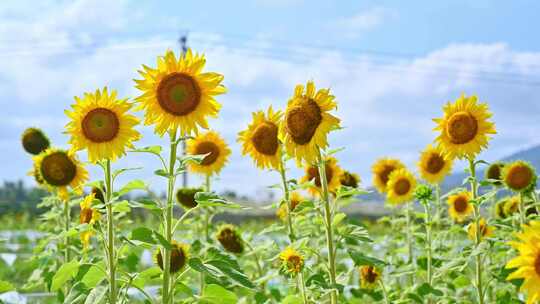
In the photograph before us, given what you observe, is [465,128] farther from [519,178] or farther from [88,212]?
[88,212]

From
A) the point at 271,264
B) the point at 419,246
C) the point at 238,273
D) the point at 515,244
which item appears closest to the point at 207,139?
the point at 271,264

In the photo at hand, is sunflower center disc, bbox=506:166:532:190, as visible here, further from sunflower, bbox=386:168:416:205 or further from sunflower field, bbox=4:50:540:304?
sunflower, bbox=386:168:416:205

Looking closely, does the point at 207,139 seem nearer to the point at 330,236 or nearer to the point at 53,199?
→ the point at 53,199

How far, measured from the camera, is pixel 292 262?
3152 millimetres

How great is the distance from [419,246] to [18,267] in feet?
16.6

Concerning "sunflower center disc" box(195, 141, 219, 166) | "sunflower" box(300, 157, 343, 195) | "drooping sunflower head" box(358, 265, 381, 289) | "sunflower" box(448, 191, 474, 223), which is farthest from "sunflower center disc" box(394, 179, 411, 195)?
"sunflower center disc" box(195, 141, 219, 166)

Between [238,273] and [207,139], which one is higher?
[207,139]

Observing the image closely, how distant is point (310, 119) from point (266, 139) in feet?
2.15

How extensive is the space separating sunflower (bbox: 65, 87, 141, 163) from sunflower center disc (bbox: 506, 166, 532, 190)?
2.08 metres

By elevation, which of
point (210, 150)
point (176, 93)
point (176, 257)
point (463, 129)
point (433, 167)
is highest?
point (176, 93)

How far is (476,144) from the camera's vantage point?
12.2 ft

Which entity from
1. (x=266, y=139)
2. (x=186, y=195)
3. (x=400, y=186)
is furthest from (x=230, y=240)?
(x=400, y=186)

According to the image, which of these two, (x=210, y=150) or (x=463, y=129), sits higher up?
(x=463, y=129)

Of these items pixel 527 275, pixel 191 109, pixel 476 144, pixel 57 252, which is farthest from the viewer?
pixel 57 252
